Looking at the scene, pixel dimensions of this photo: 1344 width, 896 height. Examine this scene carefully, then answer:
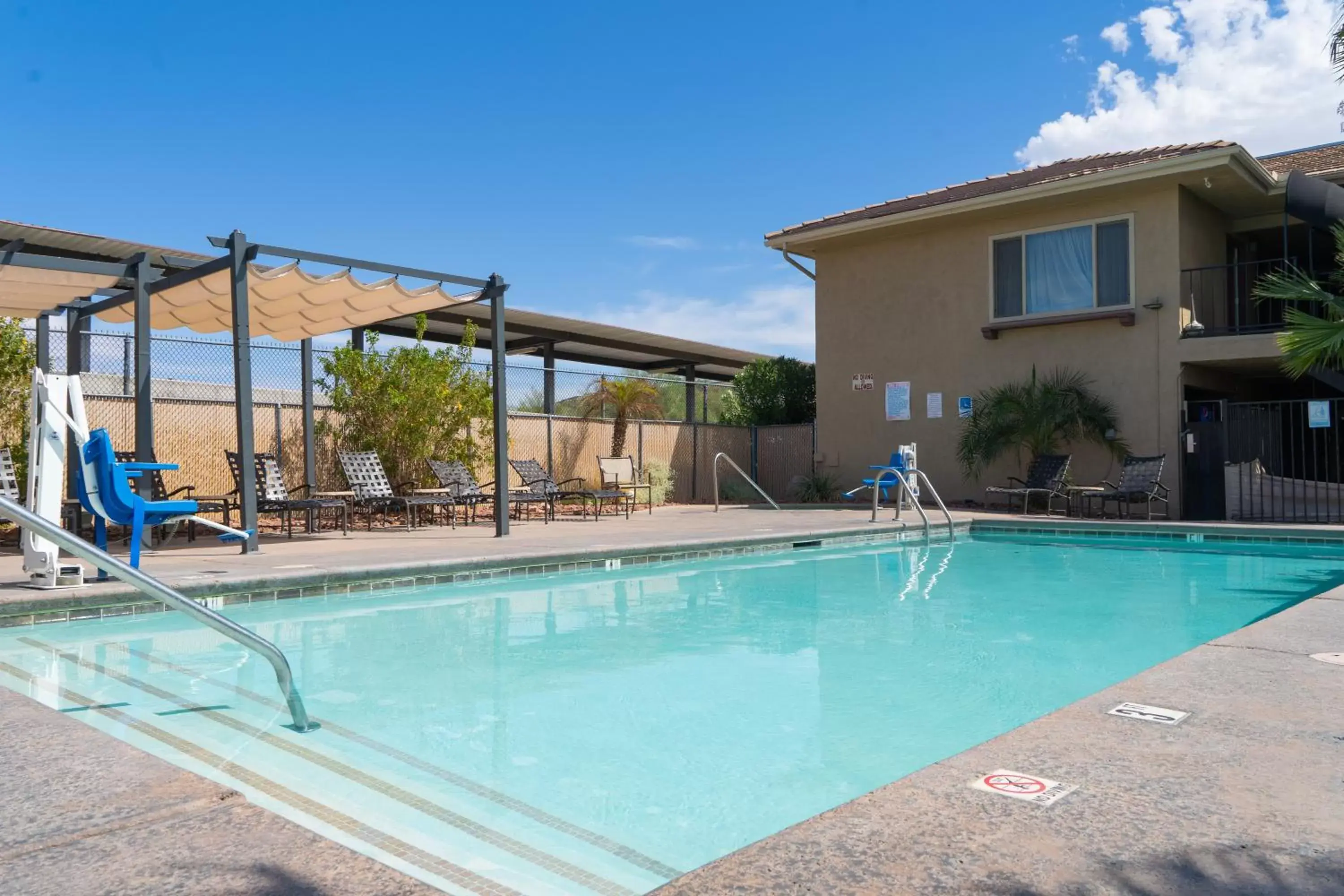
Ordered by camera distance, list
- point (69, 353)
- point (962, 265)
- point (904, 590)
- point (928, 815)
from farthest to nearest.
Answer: point (962, 265), point (69, 353), point (904, 590), point (928, 815)

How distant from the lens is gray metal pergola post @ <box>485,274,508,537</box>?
9.95 m

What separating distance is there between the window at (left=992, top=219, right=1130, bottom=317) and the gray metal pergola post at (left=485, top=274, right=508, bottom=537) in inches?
325

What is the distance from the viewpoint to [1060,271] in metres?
14.1

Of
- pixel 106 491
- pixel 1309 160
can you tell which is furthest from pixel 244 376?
pixel 1309 160

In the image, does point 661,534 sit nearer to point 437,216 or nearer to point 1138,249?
point 1138,249

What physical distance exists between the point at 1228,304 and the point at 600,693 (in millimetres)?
13301

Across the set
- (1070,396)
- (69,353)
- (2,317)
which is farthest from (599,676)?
(1070,396)

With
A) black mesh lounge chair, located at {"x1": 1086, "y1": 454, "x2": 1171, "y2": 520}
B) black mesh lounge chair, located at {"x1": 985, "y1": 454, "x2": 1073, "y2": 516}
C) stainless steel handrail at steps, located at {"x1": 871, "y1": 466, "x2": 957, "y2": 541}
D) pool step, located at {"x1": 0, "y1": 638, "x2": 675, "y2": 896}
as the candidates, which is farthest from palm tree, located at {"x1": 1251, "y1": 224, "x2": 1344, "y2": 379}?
pool step, located at {"x1": 0, "y1": 638, "x2": 675, "y2": 896}

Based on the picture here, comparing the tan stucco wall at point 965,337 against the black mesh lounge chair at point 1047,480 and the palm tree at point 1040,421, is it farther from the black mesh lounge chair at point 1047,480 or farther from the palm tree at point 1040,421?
the black mesh lounge chair at point 1047,480

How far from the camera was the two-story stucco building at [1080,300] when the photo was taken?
42.3ft

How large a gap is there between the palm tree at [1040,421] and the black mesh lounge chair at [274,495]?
29.5 ft

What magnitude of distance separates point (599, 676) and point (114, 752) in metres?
2.43

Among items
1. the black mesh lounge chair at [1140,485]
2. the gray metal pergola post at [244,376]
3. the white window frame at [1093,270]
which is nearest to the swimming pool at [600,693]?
the gray metal pergola post at [244,376]

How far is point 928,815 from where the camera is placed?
2.03m
